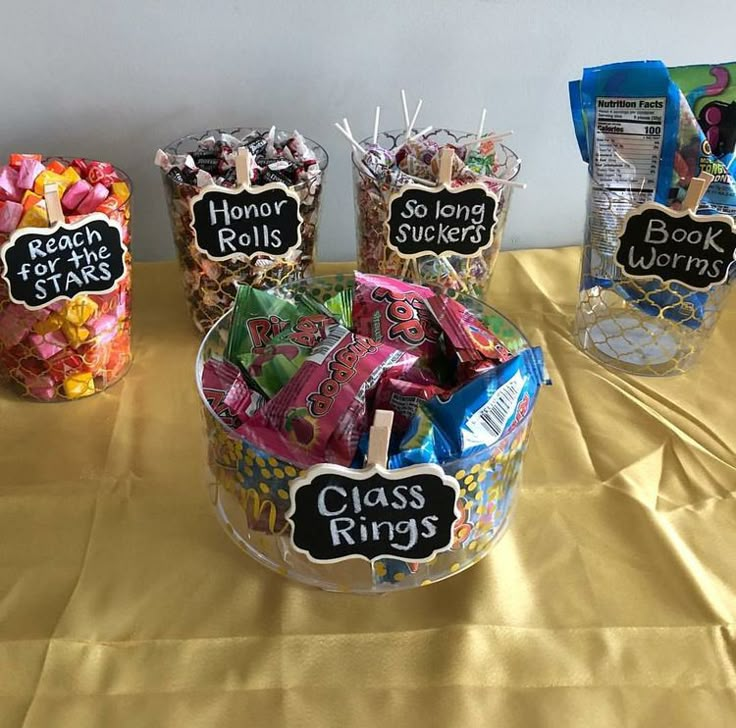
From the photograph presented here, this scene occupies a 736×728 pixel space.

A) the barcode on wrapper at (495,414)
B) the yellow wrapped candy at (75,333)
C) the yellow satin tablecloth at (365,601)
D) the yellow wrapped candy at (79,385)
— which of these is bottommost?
the yellow satin tablecloth at (365,601)

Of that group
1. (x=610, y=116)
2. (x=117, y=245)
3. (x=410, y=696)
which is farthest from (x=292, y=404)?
(x=610, y=116)

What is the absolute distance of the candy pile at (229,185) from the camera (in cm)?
97

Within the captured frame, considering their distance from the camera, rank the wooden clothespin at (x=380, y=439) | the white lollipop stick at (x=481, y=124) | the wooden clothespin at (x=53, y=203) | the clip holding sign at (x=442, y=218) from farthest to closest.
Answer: the white lollipop stick at (x=481, y=124) → the clip holding sign at (x=442, y=218) → the wooden clothespin at (x=53, y=203) → the wooden clothespin at (x=380, y=439)

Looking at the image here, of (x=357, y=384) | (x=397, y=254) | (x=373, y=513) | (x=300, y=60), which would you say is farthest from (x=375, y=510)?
(x=300, y=60)

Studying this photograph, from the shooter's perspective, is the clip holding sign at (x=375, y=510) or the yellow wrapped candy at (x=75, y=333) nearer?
the clip holding sign at (x=375, y=510)

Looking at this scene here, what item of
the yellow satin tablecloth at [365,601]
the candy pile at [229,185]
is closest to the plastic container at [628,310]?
the yellow satin tablecloth at [365,601]

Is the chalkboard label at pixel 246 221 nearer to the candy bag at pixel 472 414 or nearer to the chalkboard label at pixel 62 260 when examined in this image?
the chalkboard label at pixel 62 260

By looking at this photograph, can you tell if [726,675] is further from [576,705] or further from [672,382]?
[672,382]

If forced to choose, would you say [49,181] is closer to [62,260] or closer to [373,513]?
[62,260]

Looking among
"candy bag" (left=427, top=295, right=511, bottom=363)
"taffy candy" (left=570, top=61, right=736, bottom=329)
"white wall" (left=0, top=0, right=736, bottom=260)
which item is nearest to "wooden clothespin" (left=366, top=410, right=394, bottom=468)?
"candy bag" (left=427, top=295, right=511, bottom=363)

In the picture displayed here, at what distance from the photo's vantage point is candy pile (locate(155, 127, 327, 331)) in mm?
969

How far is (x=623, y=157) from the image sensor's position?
948 mm

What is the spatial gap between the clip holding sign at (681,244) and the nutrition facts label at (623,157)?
0.11 feet

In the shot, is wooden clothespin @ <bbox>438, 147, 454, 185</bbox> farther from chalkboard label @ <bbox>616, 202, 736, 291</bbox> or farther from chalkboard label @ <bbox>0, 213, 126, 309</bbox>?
chalkboard label @ <bbox>0, 213, 126, 309</bbox>
